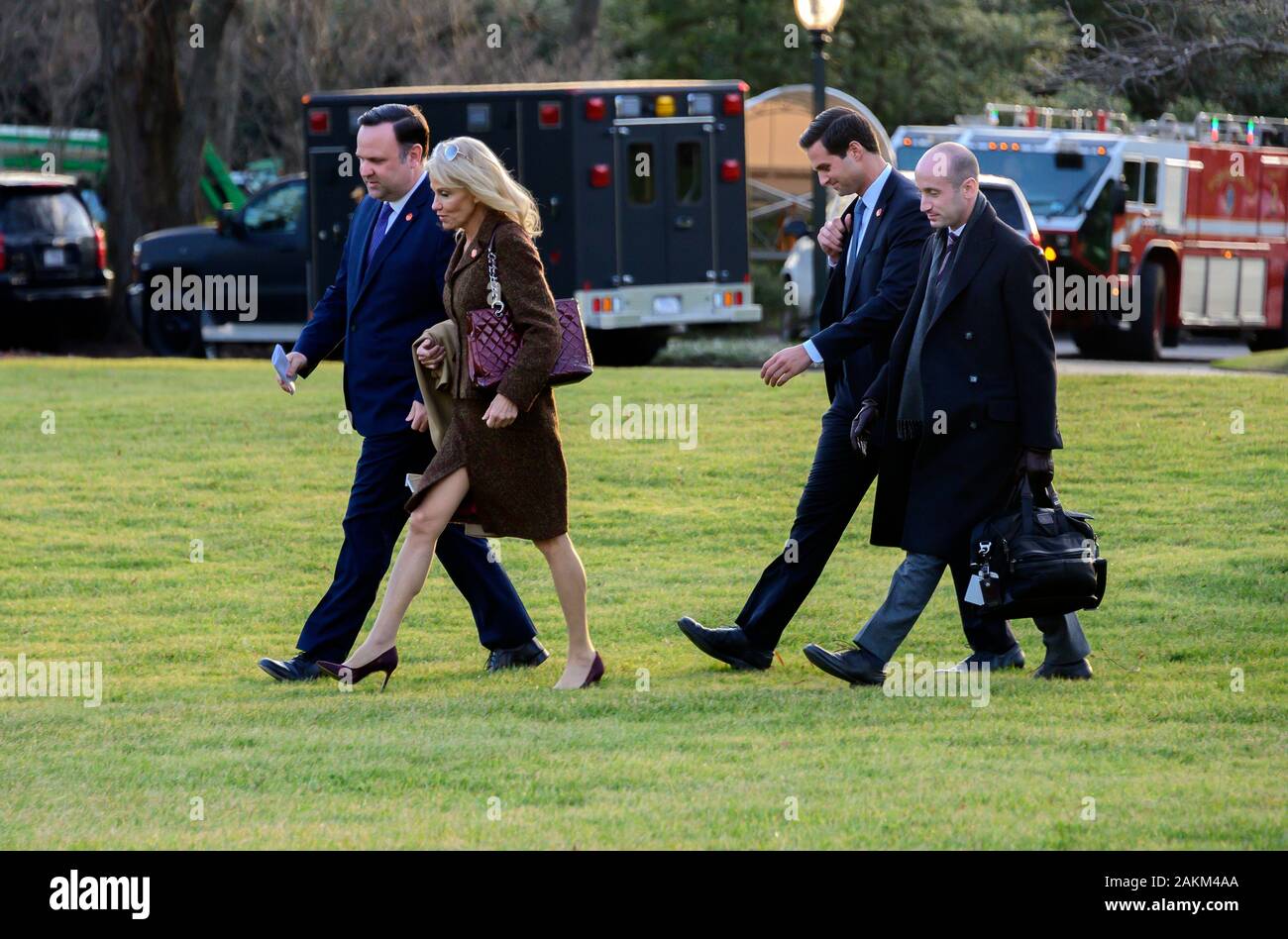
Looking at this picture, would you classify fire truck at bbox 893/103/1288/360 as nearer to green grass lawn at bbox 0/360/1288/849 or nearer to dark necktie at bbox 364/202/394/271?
green grass lawn at bbox 0/360/1288/849

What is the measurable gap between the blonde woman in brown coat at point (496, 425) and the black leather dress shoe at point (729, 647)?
0.55 m

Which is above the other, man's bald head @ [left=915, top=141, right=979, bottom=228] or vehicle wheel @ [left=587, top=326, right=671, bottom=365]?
man's bald head @ [left=915, top=141, right=979, bottom=228]

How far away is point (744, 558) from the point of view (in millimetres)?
10562

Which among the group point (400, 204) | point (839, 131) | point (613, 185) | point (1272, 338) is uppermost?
point (839, 131)

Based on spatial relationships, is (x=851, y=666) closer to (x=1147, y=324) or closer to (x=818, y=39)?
(x=818, y=39)

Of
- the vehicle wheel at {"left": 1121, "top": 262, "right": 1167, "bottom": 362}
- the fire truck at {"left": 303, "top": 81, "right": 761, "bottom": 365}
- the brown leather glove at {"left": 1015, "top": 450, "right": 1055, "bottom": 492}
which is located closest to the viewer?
the brown leather glove at {"left": 1015, "top": 450, "right": 1055, "bottom": 492}

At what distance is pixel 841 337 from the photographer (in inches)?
278

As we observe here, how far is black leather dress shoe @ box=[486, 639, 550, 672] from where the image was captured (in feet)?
25.3

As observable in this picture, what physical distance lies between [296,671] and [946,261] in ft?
9.18

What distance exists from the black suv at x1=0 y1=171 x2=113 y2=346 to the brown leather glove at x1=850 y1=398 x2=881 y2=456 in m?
18.2

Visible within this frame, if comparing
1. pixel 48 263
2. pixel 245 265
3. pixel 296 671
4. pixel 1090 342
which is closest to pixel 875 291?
pixel 296 671
